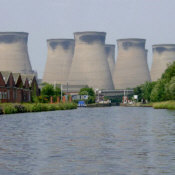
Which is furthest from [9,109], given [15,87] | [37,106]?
[15,87]

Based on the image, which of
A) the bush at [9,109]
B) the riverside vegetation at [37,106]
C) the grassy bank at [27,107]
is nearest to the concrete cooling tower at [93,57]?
the riverside vegetation at [37,106]

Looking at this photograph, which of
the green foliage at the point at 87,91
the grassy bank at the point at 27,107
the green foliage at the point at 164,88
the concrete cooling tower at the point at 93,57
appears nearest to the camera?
the grassy bank at the point at 27,107

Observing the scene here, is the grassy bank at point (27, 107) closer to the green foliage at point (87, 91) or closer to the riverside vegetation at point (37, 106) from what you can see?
the riverside vegetation at point (37, 106)

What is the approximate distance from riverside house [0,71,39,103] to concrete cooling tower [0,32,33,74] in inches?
3422

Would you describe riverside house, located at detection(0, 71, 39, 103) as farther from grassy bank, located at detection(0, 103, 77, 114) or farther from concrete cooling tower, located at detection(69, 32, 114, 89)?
concrete cooling tower, located at detection(69, 32, 114, 89)

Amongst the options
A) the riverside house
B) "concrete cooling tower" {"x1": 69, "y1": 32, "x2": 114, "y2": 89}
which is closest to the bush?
the riverside house

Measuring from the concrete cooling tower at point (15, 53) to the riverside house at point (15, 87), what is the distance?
86923 mm

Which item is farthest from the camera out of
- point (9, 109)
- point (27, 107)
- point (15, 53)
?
point (15, 53)

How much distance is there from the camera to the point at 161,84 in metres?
103

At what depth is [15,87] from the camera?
81.9m

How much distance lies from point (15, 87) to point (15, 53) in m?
103

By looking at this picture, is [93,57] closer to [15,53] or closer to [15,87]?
[15,53]

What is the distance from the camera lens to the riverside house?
76750 millimetres

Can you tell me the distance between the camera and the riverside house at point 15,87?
7675 cm
